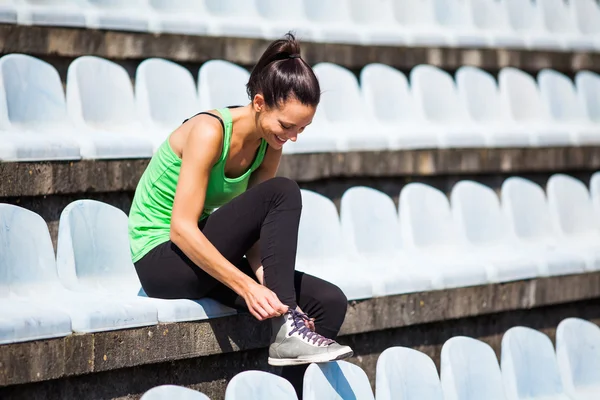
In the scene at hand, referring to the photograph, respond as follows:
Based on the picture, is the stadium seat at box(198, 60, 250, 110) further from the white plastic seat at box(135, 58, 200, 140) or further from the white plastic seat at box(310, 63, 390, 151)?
the white plastic seat at box(310, 63, 390, 151)

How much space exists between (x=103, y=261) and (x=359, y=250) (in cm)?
86

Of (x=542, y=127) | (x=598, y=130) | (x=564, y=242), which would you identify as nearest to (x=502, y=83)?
(x=542, y=127)

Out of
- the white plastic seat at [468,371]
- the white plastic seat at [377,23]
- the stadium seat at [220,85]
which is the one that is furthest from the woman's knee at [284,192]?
the white plastic seat at [377,23]

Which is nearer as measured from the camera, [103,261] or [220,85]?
[103,261]

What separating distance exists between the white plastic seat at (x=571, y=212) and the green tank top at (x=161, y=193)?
5.31ft

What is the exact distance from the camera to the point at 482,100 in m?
3.80

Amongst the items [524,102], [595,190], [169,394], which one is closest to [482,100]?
[524,102]

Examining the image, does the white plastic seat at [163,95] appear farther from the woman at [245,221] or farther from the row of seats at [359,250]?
the woman at [245,221]

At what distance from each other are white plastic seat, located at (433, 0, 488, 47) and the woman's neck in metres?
2.20

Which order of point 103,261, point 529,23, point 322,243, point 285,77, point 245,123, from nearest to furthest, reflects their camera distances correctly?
1. point 285,77
2. point 245,123
3. point 103,261
4. point 322,243
5. point 529,23

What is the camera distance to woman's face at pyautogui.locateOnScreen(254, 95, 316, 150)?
1.93m

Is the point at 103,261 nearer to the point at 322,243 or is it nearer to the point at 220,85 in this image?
the point at 322,243

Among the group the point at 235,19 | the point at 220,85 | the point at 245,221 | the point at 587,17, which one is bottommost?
the point at 245,221

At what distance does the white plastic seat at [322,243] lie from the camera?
2613 millimetres
